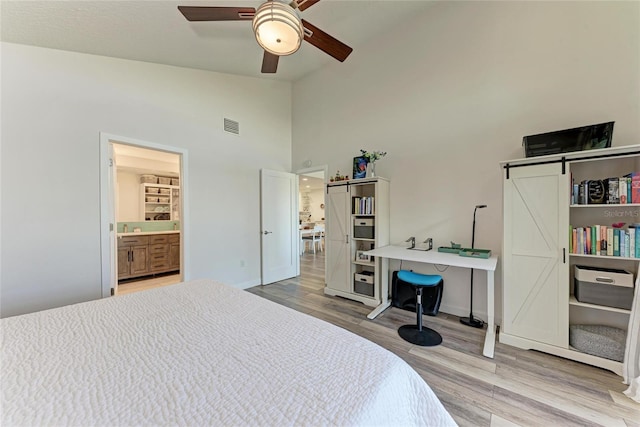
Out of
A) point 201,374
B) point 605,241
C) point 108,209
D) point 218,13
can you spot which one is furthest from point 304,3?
point 605,241

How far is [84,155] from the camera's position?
248 cm

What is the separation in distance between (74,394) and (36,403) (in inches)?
3.3

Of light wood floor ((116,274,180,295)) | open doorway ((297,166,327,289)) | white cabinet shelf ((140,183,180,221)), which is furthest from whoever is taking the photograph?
white cabinet shelf ((140,183,180,221))

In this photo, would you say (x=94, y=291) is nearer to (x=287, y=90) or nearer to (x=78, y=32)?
(x=78, y=32)

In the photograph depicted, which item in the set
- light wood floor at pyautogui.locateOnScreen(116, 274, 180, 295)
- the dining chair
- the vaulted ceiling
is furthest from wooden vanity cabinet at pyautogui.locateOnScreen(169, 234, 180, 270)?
the dining chair

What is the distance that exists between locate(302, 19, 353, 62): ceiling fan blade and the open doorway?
6.72 ft

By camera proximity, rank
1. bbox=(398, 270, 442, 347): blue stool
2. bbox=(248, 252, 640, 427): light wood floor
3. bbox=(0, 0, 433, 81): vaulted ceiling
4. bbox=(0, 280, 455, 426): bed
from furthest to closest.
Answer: bbox=(398, 270, 442, 347): blue stool < bbox=(0, 0, 433, 81): vaulted ceiling < bbox=(248, 252, 640, 427): light wood floor < bbox=(0, 280, 455, 426): bed

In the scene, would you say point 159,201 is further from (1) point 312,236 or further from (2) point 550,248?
(2) point 550,248

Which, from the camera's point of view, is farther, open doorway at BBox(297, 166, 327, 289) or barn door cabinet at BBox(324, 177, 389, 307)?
open doorway at BBox(297, 166, 327, 289)

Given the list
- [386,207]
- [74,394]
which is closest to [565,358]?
[386,207]

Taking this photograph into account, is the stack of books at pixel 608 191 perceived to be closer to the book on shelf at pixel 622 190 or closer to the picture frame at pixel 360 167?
the book on shelf at pixel 622 190

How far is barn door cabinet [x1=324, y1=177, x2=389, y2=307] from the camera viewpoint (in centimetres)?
322

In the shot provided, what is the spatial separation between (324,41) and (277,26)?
2.16 ft

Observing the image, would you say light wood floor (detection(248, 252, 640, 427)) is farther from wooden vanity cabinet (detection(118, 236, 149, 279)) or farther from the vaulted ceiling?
wooden vanity cabinet (detection(118, 236, 149, 279))
